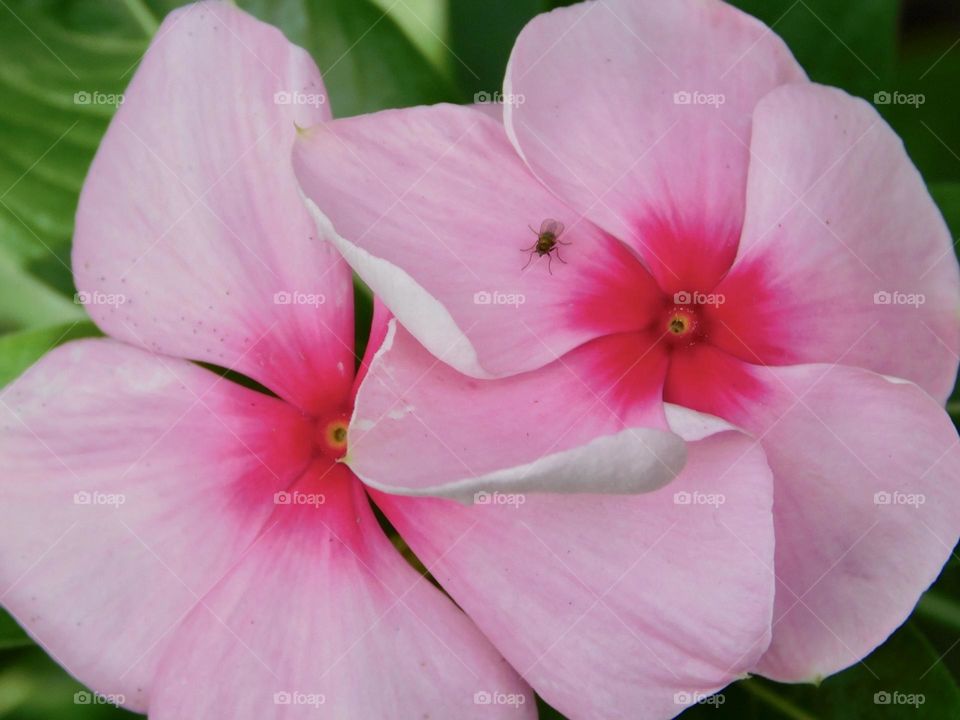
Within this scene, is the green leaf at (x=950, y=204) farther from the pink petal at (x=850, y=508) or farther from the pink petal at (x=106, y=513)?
the pink petal at (x=106, y=513)

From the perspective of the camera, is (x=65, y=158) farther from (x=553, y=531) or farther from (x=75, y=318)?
(x=553, y=531)

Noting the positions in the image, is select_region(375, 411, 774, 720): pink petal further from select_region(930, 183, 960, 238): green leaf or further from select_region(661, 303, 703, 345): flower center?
select_region(930, 183, 960, 238): green leaf

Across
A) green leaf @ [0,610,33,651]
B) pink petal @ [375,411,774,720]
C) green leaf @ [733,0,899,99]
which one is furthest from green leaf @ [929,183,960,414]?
green leaf @ [0,610,33,651]

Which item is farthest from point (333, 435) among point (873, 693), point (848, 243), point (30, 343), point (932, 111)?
point (932, 111)

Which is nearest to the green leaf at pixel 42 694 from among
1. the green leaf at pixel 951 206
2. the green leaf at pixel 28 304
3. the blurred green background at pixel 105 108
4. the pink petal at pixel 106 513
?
the blurred green background at pixel 105 108

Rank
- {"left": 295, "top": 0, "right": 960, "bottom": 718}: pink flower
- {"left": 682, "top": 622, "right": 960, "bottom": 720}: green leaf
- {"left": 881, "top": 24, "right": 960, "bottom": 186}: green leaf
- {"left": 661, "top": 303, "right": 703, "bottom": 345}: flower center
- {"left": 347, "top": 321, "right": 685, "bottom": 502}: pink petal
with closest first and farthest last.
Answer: {"left": 347, "top": 321, "right": 685, "bottom": 502}: pink petal, {"left": 295, "top": 0, "right": 960, "bottom": 718}: pink flower, {"left": 661, "top": 303, "right": 703, "bottom": 345}: flower center, {"left": 682, "top": 622, "right": 960, "bottom": 720}: green leaf, {"left": 881, "top": 24, "right": 960, "bottom": 186}: green leaf

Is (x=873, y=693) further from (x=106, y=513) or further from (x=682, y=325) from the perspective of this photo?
(x=106, y=513)
